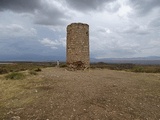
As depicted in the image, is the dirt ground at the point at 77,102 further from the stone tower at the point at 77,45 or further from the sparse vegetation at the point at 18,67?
the sparse vegetation at the point at 18,67

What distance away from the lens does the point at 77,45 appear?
22.0 meters

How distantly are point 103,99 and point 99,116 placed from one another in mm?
2120

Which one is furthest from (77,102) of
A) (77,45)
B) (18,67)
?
(18,67)

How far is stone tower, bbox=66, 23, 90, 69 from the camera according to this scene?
869 inches

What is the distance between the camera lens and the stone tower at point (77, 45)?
22062mm

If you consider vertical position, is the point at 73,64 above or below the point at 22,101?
above

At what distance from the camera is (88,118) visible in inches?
314

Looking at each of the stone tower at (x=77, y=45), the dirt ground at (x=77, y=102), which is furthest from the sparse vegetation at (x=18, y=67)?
the dirt ground at (x=77, y=102)

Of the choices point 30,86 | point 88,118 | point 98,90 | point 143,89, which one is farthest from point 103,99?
point 30,86

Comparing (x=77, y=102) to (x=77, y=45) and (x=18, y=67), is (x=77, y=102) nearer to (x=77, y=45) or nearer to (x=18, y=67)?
(x=77, y=45)

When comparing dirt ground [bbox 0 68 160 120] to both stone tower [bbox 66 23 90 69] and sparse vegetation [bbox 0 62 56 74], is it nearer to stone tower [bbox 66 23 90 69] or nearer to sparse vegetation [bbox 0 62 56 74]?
stone tower [bbox 66 23 90 69]

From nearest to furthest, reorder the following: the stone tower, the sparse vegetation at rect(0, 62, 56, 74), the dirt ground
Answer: the dirt ground → the stone tower → the sparse vegetation at rect(0, 62, 56, 74)

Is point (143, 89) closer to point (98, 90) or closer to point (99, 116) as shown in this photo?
point (98, 90)

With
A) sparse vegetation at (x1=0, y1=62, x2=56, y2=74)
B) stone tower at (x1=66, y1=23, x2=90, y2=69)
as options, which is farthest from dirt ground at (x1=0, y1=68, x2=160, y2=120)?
sparse vegetation at (x1=0, y1=62, x2=56, y2=74)
